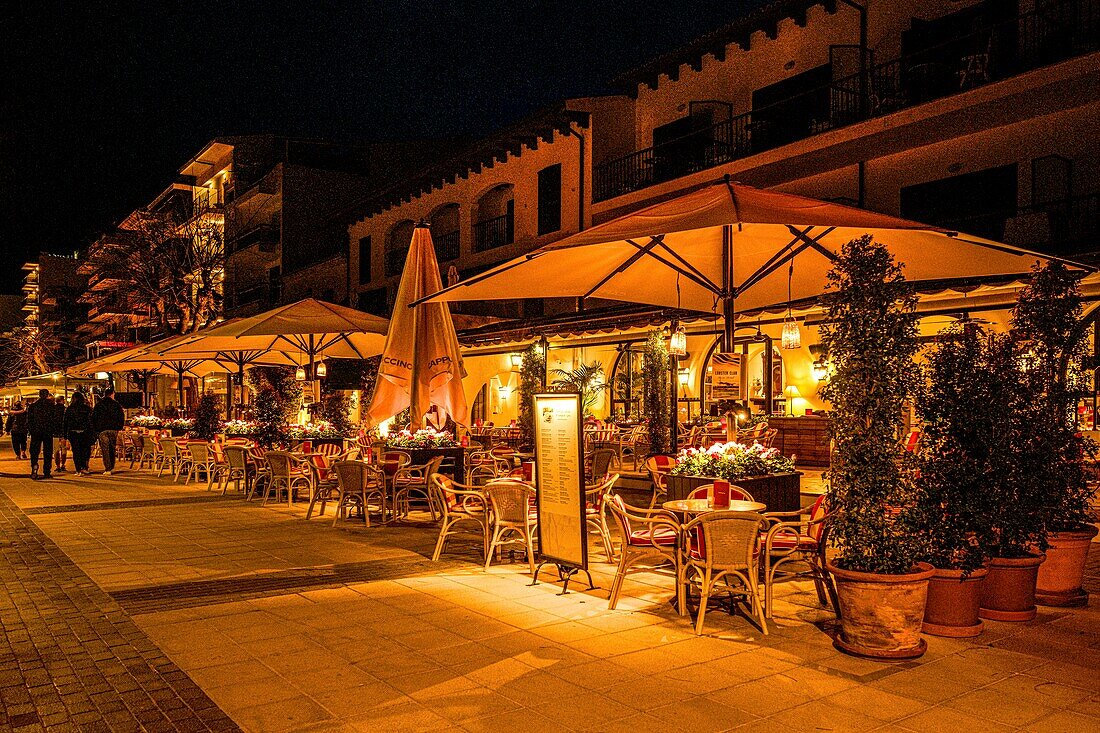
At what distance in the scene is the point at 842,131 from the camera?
1666cm

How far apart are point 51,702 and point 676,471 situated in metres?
5.25

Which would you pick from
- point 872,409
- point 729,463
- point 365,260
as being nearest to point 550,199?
point 365,260

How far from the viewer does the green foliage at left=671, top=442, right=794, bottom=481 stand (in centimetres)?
777

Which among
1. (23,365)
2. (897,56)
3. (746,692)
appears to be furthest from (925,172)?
(23,365)

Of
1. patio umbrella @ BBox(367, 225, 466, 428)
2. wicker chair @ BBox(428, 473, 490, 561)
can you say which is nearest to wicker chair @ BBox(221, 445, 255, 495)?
patio umbrella @ BBox(367, 225, 466, 428)

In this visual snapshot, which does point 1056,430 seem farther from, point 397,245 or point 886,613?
point 397,245

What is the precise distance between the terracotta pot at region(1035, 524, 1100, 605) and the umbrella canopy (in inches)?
344

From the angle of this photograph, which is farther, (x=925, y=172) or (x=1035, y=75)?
(x=925, y=172)

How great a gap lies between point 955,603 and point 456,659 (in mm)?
3154

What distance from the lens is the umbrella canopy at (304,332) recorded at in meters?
11.8

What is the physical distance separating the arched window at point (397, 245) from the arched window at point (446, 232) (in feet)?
4.10

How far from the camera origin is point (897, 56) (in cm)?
1703

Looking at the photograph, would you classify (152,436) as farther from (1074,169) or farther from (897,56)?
(1074,169)

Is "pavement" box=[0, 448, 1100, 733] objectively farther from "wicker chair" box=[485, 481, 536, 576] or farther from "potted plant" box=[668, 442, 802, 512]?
"potted plant" box=[668, 442, 802, 512]
